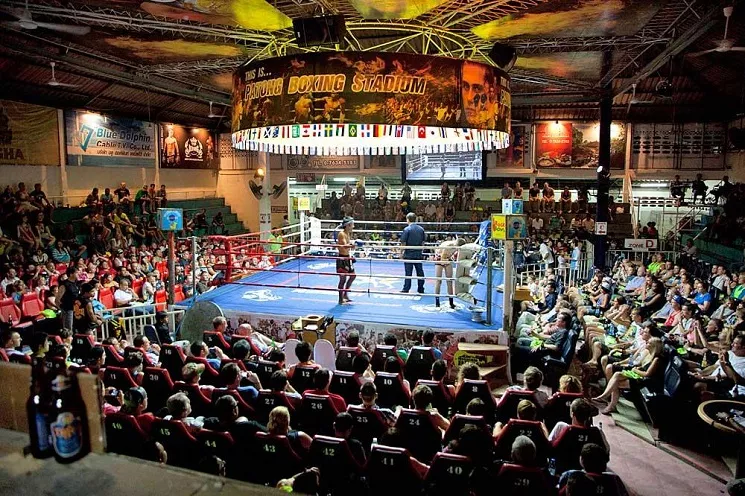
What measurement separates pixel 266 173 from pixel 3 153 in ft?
24.9

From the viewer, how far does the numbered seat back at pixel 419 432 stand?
4.02m

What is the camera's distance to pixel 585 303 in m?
10.0

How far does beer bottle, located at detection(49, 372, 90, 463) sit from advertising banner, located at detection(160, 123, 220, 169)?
19213 mm

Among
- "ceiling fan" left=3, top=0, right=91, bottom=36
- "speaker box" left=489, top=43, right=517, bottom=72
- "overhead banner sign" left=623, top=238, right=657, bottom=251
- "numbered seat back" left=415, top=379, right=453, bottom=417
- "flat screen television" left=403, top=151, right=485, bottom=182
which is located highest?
"ceiling fan" left=3, top=0, right=91, bottom=36

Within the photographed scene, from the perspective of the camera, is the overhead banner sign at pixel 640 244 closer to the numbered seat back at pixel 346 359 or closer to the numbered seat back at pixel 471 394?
the numbered seat back at pixel 346 359

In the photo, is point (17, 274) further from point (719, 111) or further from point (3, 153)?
point (719, 111)

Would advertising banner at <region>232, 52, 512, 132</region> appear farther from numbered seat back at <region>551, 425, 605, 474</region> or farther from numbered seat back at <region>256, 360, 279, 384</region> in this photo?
numbered seat back at <region>551, 425, 605, 474</region>

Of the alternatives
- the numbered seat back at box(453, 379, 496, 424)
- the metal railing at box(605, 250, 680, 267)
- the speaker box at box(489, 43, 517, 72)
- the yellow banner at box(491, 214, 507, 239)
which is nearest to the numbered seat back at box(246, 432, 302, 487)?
the numbered seat back at box(453, 379, 496, 424)

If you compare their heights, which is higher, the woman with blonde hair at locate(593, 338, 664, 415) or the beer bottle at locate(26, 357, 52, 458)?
the beer bottle at locate(26, 357, 52, 458)

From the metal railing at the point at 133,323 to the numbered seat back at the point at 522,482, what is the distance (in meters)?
6.13

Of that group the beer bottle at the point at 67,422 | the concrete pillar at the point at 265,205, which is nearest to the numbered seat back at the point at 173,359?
the beer bottle at the point at 67,422

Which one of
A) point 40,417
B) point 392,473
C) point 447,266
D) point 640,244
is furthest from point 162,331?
point 640,244

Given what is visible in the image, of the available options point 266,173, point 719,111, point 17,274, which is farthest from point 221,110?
point 719,111

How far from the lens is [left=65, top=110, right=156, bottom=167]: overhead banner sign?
51.3ft
